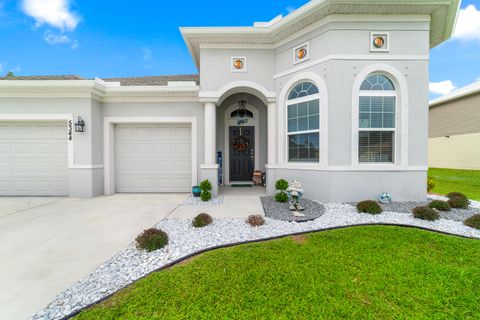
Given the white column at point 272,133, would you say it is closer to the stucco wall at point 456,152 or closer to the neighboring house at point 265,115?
the neighboring house at point 265,115

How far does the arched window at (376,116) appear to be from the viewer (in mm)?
5422

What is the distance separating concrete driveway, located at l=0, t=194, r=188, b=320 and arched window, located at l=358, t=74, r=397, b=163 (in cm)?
575

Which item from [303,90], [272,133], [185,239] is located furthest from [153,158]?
[303,90]

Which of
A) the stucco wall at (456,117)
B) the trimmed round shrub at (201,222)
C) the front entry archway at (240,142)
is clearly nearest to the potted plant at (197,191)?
the front entry archway at (240,142)

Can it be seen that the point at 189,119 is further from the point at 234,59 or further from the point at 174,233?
the point at 174,233

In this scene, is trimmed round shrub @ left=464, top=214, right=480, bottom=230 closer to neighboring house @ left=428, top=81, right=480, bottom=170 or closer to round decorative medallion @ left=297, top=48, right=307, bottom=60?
round decorative medallion @ left=297, top=48, right=307, bottom=60

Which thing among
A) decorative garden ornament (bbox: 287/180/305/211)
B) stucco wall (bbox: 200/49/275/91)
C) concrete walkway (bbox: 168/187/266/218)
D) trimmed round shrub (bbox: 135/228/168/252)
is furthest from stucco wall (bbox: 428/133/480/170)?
trimmed round shrub (bbox: 135/228/168/252)


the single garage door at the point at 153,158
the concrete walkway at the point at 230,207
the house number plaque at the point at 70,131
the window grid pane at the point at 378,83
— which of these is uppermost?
the window grid pane at the point at 378,83

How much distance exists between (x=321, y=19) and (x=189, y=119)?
5.13 meters

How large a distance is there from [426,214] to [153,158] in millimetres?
8176

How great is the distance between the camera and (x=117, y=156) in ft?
24.4

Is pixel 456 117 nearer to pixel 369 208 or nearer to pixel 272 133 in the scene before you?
pixel 369 208

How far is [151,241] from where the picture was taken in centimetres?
315

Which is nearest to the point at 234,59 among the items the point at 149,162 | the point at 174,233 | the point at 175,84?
the point at 175,84
